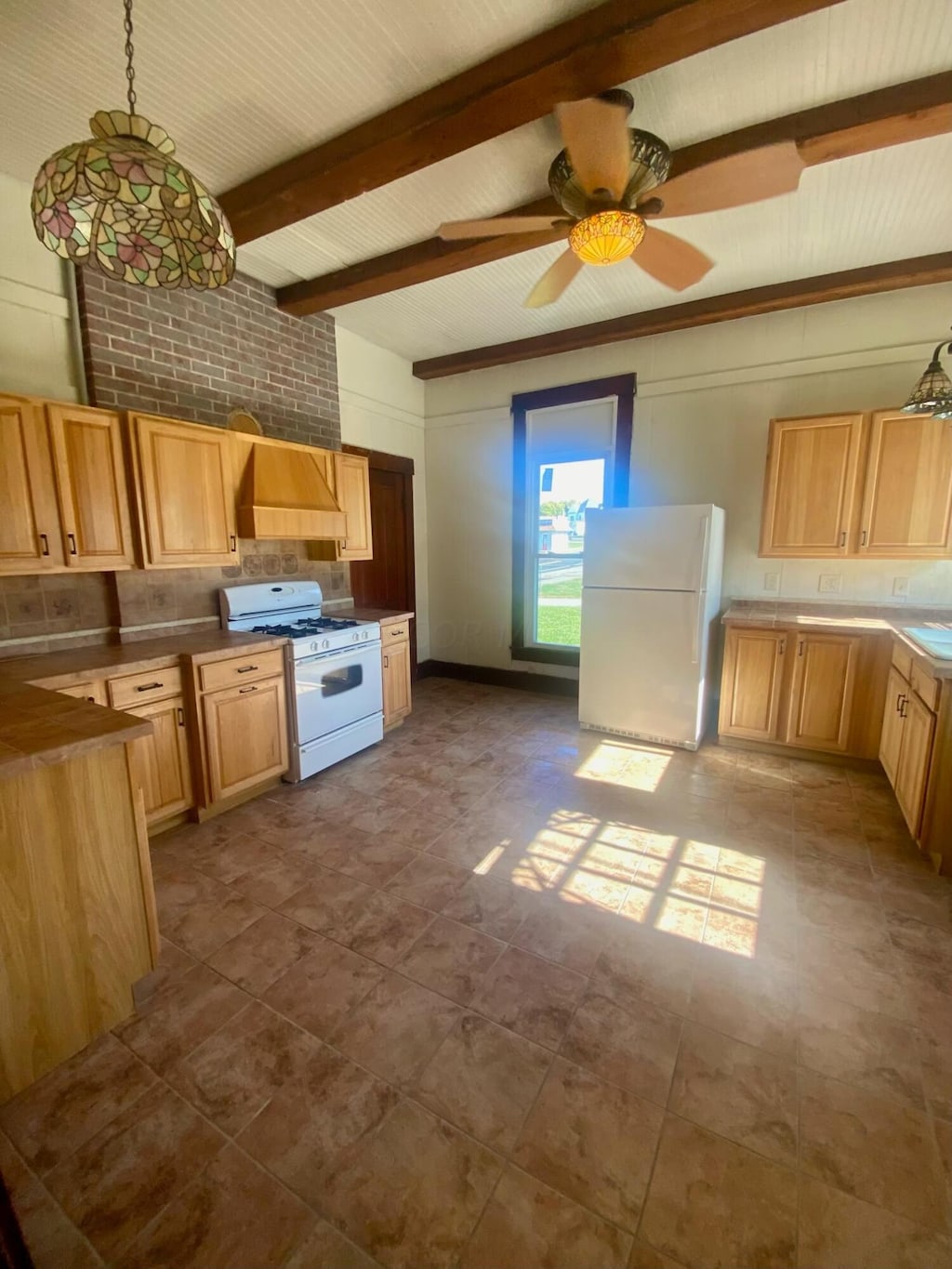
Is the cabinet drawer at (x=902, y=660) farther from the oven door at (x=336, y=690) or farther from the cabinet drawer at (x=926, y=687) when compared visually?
the oven door at (x=336, y=690)

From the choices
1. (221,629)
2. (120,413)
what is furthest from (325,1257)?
(120,413)

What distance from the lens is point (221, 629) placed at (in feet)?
10.5

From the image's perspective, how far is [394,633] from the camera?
12.8 ft

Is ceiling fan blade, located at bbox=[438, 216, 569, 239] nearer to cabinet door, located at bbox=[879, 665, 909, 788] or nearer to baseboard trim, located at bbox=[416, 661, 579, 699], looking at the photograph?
cabinet door, located at bbox=[879, 665, 909, 788]

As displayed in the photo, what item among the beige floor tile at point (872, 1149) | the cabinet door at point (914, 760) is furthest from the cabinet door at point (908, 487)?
the beige floor tile at point (872, 1149)

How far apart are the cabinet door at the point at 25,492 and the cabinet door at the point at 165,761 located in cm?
78

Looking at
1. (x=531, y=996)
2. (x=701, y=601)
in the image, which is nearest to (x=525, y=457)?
(x=701, y=601)

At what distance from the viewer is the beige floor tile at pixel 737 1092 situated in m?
1.29

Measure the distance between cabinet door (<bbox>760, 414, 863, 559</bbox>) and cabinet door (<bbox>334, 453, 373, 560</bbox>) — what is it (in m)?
2.79

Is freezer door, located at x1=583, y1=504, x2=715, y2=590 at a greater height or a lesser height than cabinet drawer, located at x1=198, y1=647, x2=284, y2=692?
greater

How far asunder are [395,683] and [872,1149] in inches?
129

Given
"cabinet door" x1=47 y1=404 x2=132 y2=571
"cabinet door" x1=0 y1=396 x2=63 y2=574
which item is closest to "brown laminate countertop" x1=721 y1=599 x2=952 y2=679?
"cabinet door" x1=47 y1=404 x2=132 y2=571

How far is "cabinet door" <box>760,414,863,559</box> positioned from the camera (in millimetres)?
3229

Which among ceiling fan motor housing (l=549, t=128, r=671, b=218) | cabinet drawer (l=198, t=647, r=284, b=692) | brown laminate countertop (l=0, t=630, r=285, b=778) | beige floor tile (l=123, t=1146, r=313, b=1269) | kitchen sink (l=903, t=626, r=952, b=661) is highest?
ceiling fan motor housing (l=549, t=128, r=671, b=218)
